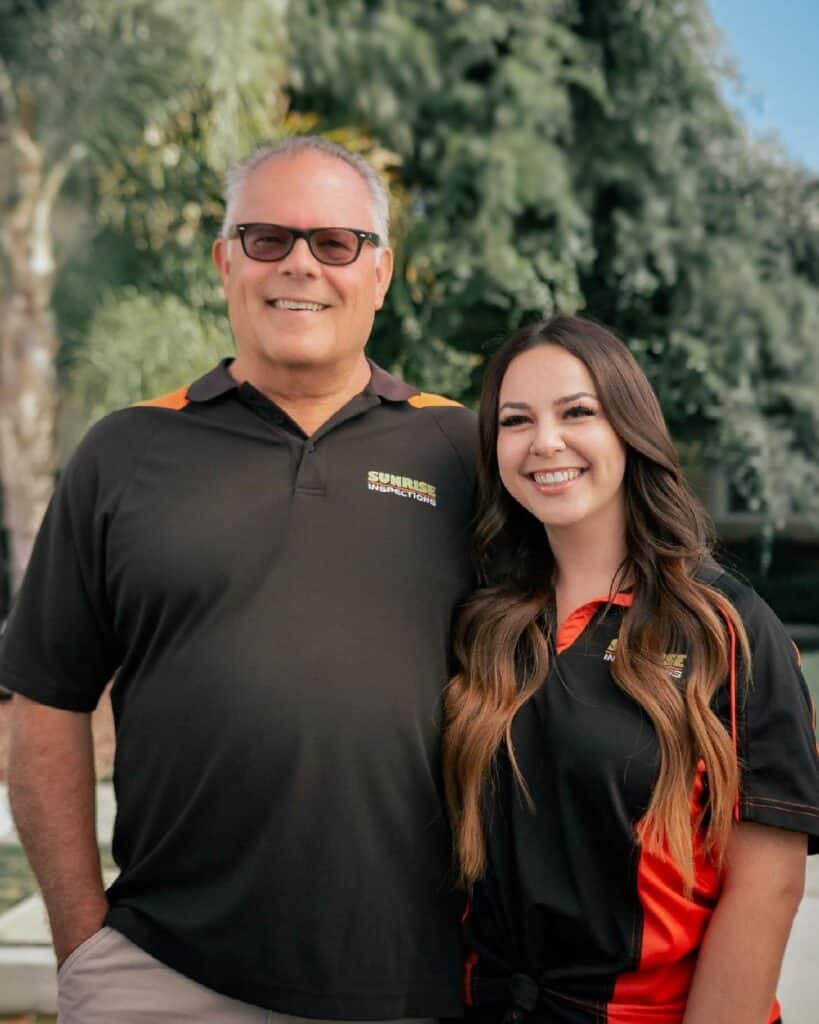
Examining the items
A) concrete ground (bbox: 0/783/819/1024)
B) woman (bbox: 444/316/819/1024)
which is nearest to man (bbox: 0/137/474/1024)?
woman (bbox: 444/316/819/1024)

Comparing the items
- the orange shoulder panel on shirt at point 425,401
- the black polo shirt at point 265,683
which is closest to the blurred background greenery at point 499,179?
the orange shoulder panel on shirt at point 425,401

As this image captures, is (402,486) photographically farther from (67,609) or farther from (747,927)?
(747,927)

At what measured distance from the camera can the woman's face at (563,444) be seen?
2127 mm

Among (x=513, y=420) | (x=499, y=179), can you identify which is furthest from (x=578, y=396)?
(x=499, y=179)

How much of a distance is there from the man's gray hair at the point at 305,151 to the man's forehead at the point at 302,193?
0.01 meters

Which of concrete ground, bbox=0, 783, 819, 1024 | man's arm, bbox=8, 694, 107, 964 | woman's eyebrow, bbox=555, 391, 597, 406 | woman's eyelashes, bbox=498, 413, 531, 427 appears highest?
woman's eyebrow, bbox=555, 391, 597, 406

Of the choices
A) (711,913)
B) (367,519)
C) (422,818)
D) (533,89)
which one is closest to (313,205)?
(367,519)

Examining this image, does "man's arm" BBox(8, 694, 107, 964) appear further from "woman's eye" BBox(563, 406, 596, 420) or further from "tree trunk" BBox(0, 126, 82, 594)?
"tree trunk" BBox(0, 126, 82, 594)

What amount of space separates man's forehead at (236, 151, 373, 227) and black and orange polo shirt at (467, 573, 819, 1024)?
40.7 inches

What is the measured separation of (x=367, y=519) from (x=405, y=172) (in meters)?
7.60

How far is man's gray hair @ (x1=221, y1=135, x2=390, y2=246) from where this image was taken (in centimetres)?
237

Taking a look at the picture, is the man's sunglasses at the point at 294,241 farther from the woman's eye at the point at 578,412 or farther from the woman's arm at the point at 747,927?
the woman's arm at the point at 747,927

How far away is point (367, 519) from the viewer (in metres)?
2.24

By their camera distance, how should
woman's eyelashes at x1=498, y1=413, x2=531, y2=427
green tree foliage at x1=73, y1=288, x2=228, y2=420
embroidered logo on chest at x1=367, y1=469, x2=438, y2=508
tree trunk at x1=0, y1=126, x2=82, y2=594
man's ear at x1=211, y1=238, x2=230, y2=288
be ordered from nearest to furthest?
1. woman's eyelashes at x1=498, y1=413, x2=531, y2=427
2. embroidered logo on chest at x1=367, y1=469, x2=438, y2=508
3. man's ear at x1=211, y1=238, x2=230, y2=288
4. green tree foliage at x1=73, y1=288, x2=228, y2=420
5. tree trunk at x1=0, y1=126, x2=82, y2=594
